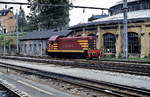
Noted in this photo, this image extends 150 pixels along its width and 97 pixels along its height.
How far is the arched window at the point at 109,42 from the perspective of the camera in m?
43.1

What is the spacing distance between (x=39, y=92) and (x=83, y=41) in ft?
73.5

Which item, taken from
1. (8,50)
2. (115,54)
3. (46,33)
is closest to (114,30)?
(115,54)

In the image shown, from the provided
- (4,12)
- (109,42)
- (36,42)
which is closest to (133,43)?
(109,42)

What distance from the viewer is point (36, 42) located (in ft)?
197

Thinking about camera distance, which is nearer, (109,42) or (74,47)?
(74,47)

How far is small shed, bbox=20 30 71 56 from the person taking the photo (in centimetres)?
5579

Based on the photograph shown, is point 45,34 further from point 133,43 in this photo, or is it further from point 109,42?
point 133,43

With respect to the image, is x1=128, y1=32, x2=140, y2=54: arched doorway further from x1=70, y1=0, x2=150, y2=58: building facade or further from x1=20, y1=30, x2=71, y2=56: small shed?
x1=20, y1=30, x2=71, y2=56: small shed

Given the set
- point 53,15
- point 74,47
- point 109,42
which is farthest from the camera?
point 53,15

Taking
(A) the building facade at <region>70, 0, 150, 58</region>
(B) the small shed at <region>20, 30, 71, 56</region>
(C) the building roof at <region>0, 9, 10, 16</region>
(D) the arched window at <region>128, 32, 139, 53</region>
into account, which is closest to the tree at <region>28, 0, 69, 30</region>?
(B) the small shed at <region>20, 30, 71, 56</region>

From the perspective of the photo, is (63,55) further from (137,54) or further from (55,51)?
(137,54)

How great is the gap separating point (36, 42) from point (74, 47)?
2484cm

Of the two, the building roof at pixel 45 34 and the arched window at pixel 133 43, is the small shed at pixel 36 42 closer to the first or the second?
the building roof at pixel 45 34

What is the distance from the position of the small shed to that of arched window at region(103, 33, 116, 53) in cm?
933
